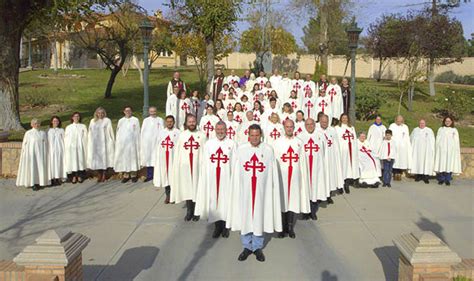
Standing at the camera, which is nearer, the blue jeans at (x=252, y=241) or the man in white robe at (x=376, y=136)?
the blue jeans at (x=252, y=241)

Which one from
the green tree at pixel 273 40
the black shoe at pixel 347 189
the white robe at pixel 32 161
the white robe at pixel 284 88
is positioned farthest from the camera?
the green tree at pixel 273 40

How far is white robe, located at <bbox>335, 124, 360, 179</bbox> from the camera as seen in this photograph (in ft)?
37.3

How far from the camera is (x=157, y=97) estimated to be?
29.8 metres

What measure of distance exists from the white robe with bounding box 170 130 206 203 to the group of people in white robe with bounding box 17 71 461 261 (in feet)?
0.06

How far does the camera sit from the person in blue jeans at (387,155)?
1216 cm

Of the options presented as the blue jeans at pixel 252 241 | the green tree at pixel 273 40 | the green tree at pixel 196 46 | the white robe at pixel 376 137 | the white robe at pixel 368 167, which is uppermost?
the green tree at pixel 273 40

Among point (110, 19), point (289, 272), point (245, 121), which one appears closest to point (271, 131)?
point (245, 121)

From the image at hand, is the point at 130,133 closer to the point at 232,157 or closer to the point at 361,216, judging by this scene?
the point at 232,157

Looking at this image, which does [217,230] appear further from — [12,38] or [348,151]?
[12,38]

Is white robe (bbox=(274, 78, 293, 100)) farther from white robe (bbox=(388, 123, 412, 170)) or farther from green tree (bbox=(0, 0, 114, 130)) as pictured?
green tree (bbox=(0, 0, 114, 130))

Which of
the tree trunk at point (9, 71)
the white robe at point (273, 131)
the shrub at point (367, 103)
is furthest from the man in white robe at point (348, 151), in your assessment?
the tree trunk at point (9, 71)

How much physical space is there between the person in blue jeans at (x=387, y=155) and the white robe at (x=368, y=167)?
32 centimetres

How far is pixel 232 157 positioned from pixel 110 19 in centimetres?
3079

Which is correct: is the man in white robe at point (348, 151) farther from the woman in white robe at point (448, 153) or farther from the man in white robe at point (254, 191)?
the man in white robe at point (254, 191)
